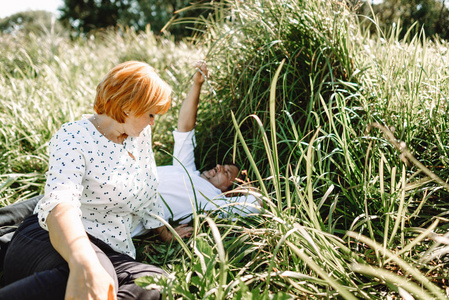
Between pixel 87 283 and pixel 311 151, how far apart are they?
45.1 inches

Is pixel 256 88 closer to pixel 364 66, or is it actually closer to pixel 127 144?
pixel 364 66

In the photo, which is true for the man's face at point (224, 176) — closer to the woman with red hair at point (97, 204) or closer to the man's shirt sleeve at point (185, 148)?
the man's shirt sleeve at point (185, 148)

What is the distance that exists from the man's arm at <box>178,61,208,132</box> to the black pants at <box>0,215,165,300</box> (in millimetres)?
1190

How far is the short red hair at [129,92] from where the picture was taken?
163cm

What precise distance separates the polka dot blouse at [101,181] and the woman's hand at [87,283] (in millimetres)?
244

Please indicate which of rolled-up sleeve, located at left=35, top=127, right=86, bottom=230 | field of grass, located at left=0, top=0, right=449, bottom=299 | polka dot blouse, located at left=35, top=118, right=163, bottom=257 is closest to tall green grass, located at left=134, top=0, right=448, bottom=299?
field of grass, located at left=0, top=0, right=449, bottom=299

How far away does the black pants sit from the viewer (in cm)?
131

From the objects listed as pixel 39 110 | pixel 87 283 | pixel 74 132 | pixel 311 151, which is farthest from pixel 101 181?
pixel 39 110

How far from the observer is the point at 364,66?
2230 millimetres

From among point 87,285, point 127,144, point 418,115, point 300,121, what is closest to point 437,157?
point 418,115

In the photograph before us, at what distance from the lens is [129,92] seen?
1.63 metres

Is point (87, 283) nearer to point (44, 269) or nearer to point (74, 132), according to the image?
point (44, 269)

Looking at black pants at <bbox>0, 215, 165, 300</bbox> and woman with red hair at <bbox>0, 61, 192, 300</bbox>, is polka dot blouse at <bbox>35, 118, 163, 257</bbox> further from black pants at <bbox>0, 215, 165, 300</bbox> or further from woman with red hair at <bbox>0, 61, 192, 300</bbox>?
black pants at <bbox>0, 215, 165, 300</bbox>

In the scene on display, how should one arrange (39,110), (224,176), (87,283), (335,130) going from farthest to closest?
(39,110) → (224,176) → (335,130) → (87,283)
